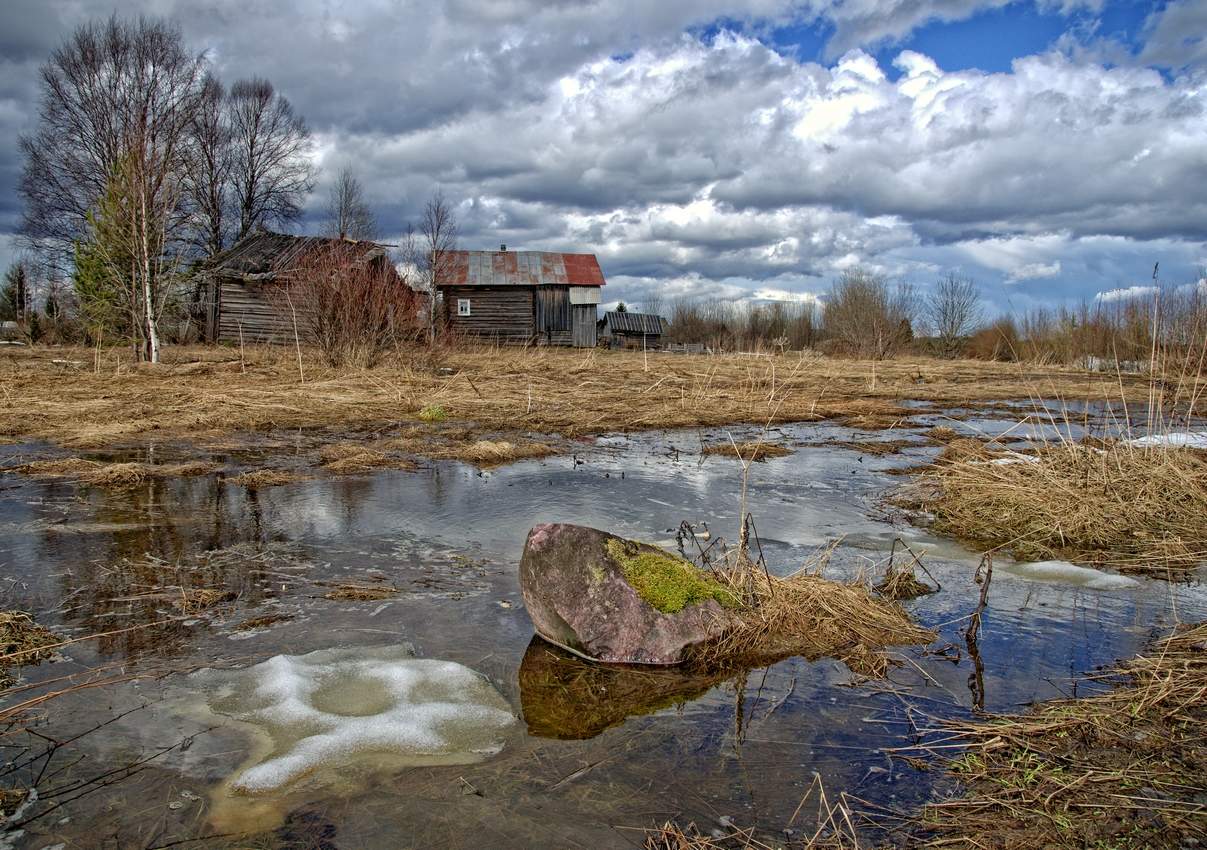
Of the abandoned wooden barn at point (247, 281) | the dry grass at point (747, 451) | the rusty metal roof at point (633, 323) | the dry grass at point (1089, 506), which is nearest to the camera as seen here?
the dry grass at point (1089, 506)

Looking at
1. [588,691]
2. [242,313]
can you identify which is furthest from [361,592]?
[242,313]

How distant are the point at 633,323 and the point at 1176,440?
40946mm

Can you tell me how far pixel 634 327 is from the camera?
4825 centimetres

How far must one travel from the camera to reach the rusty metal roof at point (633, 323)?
47906mm

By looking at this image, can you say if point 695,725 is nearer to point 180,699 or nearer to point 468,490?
point 180,699

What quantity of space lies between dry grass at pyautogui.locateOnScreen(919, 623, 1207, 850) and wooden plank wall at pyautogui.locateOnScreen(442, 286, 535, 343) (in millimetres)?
32851

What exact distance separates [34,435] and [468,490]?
19.4ft

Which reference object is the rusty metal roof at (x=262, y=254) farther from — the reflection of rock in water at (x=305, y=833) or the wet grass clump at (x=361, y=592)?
the reflection of rock in water at (x=305, y=833)

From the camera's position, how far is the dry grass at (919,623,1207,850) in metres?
2.17

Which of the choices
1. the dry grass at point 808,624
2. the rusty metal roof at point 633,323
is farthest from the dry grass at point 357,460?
the rusty metal roof at point 633,323

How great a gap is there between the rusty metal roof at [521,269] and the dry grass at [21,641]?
31801mm

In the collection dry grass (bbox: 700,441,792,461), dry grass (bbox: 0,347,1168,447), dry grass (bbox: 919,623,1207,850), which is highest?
dry grass (bbox: 0,347,1168,447)

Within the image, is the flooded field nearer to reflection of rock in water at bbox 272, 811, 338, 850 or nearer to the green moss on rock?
reflection of rock in water at bbox 272, 811, 338, 850

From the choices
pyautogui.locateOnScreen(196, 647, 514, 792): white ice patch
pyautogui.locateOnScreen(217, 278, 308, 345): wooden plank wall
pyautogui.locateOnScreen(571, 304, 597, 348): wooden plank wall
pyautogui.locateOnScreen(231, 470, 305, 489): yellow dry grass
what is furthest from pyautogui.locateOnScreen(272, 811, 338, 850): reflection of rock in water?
pyautogui.locateOnScreen(571, 304, 597, 348): wooden plank wall
